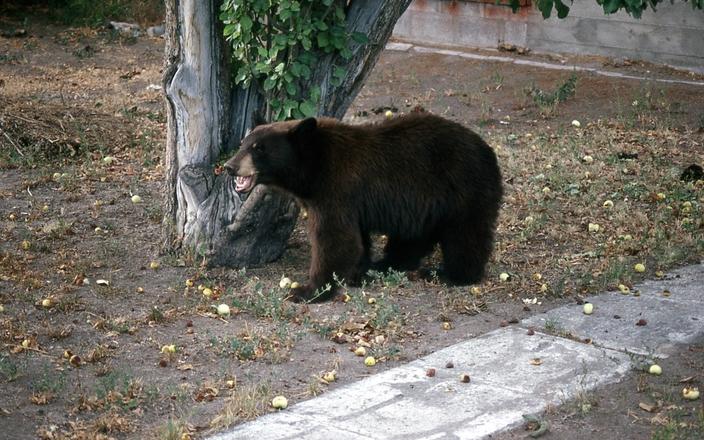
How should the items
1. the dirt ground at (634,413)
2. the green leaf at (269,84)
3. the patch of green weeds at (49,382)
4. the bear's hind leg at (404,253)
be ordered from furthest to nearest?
the bear's hind leg at (404,253) → the green leaf at (269,84) → the patch of green weeds at (49,382) → the dirt ground at (634,413)

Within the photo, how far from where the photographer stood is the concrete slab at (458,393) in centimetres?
580

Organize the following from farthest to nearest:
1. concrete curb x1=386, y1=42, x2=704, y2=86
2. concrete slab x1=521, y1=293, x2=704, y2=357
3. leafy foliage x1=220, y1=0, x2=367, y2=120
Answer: concrete curb x1=386, y1=42, x2=704, y2=86 < leafy foliage x1=220, y1=0, x2=367, y2=120 < concrete slab x1=521, y1=293, x2=704, y2=357

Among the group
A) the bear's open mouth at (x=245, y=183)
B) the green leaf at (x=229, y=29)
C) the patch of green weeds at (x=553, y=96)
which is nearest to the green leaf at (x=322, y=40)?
the green leaf at (x=229, y=29)

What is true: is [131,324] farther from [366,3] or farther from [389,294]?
[366,3]

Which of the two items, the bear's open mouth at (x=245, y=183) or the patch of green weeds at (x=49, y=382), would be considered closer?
the patch of green weeds at (x=49, y=382)

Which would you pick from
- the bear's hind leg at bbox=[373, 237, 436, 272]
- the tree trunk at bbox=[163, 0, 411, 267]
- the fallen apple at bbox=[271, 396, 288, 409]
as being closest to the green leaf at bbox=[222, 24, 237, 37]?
the tree trunk at bbox=[163, 0, 411, 267]

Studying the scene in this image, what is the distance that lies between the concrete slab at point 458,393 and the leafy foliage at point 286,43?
98.7 inches

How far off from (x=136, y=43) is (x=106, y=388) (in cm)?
1197

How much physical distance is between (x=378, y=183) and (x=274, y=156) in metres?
0.80

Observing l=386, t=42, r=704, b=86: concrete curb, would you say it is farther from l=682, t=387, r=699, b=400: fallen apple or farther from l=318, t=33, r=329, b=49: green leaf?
l=682, t=387, r=699, b=400: fallen apple

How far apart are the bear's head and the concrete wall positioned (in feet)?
27.0

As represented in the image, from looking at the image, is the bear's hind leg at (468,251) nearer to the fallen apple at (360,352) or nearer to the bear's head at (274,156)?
the bear's head at (274,156)

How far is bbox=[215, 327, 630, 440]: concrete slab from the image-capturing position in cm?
580

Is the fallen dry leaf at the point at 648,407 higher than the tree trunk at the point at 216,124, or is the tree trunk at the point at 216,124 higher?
the tree trunk at the point at 216,124
